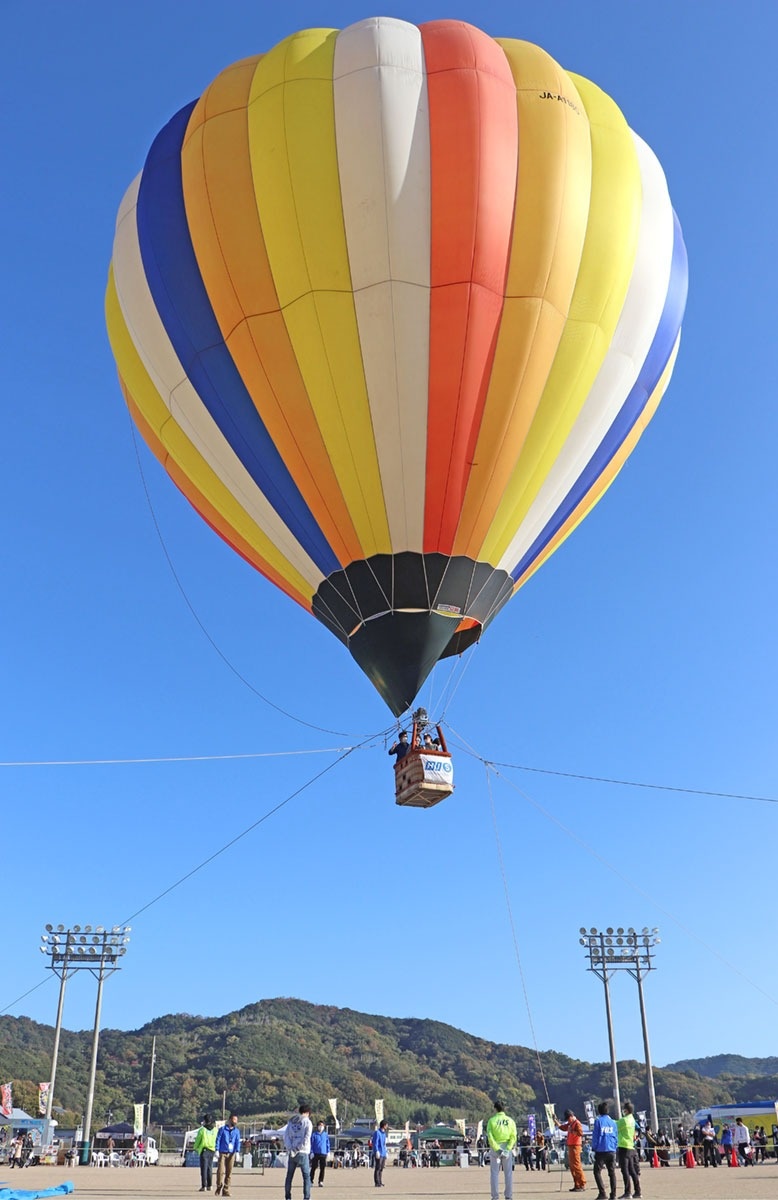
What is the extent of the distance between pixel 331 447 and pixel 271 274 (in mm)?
2549

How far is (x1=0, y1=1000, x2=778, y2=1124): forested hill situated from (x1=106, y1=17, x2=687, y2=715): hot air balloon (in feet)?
260

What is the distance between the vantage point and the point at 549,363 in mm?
15242

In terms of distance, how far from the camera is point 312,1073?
344ft

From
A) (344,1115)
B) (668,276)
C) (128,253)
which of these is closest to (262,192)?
(128,253)

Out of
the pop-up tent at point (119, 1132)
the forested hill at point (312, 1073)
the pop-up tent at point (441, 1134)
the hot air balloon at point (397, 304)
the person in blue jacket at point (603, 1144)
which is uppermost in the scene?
the hot air balloon at point (397, 304)

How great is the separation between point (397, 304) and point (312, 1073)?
104184 millimetres

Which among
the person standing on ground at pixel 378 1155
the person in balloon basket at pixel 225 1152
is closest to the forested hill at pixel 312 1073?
the person standing on ground at pixel 378 1155

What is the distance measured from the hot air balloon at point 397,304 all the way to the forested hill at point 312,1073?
79223 mm

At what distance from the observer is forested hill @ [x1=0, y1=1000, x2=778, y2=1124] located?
94000 millimetres

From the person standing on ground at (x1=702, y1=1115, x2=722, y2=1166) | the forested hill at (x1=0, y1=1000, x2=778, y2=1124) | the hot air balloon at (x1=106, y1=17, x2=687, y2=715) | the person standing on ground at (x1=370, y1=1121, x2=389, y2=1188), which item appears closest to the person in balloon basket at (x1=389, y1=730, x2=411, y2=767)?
the hot air balloon at (x1=106, y1=17, x2=687, y2=715)

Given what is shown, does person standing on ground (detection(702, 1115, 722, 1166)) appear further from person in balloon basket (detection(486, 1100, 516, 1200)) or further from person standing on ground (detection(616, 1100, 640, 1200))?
person in balloon basket (detection(486, 1100, 516, 1200))

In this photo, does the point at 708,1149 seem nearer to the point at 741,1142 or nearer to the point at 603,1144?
the point at 741,1142

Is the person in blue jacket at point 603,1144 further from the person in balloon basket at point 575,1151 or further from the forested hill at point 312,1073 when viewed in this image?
the forested hill at point 312,1073

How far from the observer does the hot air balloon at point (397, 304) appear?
1457 cm
